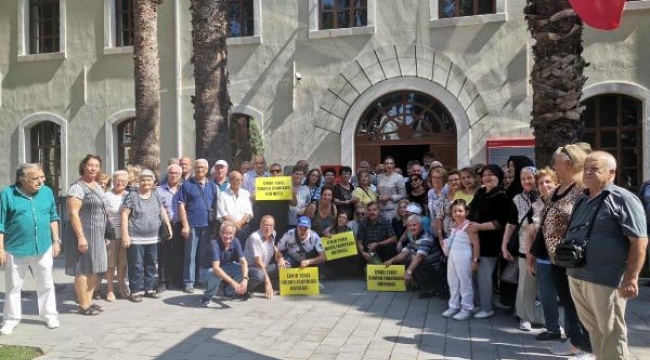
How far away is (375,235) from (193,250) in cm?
259

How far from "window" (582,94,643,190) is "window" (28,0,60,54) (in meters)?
13.5

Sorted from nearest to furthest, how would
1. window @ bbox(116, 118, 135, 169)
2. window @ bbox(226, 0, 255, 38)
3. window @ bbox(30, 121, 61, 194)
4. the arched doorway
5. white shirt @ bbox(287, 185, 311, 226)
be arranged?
1. white shirt @ bbox(287, 185, 311, 226)
2. the arched doorway
3. window @ bbox(226, 0, 255, 38)
4. window @ bbox(116, 118, 135, 169)
5. window @ bbox(30, 121, 61, 194)

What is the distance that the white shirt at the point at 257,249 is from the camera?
770 cm

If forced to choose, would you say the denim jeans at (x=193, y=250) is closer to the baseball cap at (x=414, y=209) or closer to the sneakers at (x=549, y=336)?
the baseball cap at (x=414, y=209)

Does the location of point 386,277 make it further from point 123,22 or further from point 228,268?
point 123,22

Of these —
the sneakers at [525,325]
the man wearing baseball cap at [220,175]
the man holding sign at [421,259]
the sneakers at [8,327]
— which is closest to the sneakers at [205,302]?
the man wearing baseball cap at [220,175]

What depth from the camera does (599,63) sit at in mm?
12086

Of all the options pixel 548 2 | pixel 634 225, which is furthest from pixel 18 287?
pixel 548 2

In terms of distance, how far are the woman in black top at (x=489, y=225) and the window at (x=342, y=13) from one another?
311 inches

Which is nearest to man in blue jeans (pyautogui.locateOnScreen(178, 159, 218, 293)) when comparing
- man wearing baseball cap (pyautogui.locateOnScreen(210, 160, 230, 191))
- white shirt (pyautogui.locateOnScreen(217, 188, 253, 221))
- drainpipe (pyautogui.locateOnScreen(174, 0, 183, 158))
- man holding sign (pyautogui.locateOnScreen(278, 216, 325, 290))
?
white shirt (pyautogui.locateOnScreen(217, 188, 253, 221))

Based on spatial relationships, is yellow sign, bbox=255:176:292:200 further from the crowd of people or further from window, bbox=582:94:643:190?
window, bbox=582:94:643:190

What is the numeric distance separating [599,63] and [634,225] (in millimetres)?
9370

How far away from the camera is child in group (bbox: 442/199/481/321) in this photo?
255 inches

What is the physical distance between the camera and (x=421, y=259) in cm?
758
